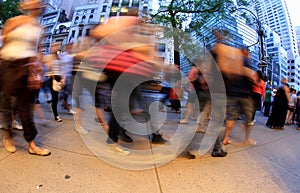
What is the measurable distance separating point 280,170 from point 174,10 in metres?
11.0

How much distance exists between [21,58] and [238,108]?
131 inches

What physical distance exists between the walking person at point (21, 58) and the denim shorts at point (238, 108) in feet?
9.32

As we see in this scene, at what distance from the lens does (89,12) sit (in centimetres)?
6050

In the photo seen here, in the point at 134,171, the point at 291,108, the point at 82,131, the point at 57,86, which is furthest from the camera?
the point at 291,108

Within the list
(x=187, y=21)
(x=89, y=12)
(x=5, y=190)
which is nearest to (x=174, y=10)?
(x=187, y=21)

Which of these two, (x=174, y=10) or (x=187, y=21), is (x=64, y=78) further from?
(x=187, y=21)

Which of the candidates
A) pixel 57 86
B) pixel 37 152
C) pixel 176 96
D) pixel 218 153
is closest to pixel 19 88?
pixel 37 152

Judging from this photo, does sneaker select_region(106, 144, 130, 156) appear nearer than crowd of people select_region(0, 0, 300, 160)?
No

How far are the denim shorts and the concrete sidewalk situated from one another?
62 cm

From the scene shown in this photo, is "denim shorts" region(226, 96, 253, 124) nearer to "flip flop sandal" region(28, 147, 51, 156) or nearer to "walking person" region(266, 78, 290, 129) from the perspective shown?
"flip flop sandal" region(28, 147, 51, 156)

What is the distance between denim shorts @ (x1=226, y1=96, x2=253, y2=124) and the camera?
3.20m

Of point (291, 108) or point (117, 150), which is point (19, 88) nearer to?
point (117, 150)

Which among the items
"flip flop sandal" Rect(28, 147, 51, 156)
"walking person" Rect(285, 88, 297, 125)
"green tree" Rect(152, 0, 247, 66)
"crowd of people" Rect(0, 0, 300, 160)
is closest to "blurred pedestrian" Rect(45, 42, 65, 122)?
"crowd of people" Rect(0, 0, 300, 160)

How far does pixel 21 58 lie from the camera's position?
2.48m
